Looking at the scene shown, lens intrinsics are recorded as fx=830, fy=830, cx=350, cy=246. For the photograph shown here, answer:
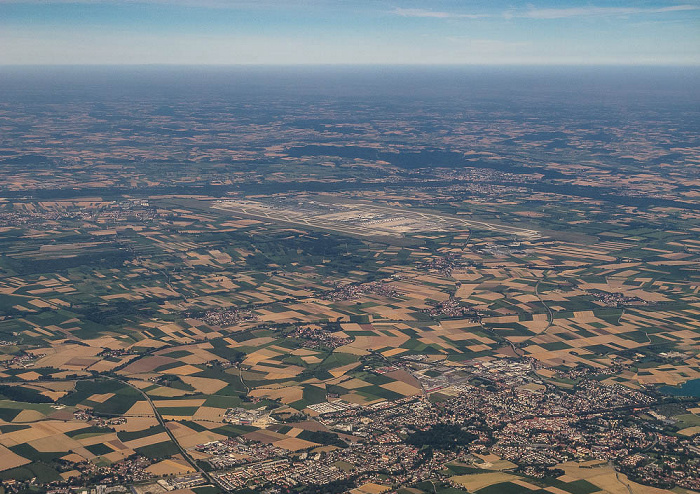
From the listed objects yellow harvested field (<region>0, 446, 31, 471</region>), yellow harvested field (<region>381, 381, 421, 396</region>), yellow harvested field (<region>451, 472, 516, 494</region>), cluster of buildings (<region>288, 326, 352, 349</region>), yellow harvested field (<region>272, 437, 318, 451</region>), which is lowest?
cluster of buildings (<region>288, 326, 352, 349</region>)

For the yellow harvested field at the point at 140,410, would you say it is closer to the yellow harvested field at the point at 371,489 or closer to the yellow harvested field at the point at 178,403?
the yellow harvested field at the point at 178,403

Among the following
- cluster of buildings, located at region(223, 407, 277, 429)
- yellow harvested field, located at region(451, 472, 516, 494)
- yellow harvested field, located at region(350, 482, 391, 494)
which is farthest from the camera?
cluster of buildings, located at region(223, 407, 277, 429)

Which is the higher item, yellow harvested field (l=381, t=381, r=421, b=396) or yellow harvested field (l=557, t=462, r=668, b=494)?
yellow harvested field (l=557, t=462, r=668, b=494)

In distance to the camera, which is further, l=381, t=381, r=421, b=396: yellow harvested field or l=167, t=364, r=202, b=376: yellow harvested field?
l=167, t=364, r=202, b=376: yellow harvested field

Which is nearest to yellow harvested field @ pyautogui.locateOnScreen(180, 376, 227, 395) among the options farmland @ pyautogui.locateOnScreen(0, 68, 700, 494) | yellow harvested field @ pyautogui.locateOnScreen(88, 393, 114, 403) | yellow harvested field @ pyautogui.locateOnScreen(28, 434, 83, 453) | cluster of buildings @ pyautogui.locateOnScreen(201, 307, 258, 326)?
farmland @ pyautogui.locateOnScreen(0, 68, 700, 494)

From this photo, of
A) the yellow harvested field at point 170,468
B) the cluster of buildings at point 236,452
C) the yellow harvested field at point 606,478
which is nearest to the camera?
the yellow harvested field at point 606,478

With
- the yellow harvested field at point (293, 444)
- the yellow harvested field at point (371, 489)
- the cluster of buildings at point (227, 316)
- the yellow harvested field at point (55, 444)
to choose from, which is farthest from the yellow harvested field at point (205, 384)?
the yellow harvested field at point (371, 489)

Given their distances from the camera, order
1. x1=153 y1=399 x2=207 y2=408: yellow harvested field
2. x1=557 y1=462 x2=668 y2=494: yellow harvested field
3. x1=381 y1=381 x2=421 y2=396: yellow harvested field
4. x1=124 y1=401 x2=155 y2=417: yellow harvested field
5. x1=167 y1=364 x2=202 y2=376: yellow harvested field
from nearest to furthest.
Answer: x1=557 y1=462 x2=668 y2=494: yellow harvested field
x1=124 y1=401 x2=155 y2=417: yellow harvested field
x1=153 y1=399 x2=207 y2=408: yellow harvested field
x1=381 y1=381 x2=421 y2=396: yellow harvested field
x1=167 y1=364 x2=202 y2=376: yellow harvested field

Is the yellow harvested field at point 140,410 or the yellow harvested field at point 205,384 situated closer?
the yellow harvested field at point 140,410

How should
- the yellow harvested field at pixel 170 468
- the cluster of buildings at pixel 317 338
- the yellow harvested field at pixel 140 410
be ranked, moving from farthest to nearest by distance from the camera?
the cluster of buildings at pixel 317 338 < the yellow harvested field at pixel 140 410 < the yellow harvested field at pixel 170 468

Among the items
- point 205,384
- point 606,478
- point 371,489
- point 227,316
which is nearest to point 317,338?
point 227,316

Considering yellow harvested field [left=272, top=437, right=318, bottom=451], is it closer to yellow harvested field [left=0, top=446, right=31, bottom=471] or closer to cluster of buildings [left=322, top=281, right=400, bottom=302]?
yellow harvested field [left=0, top=446, right=31, bottom=471]
